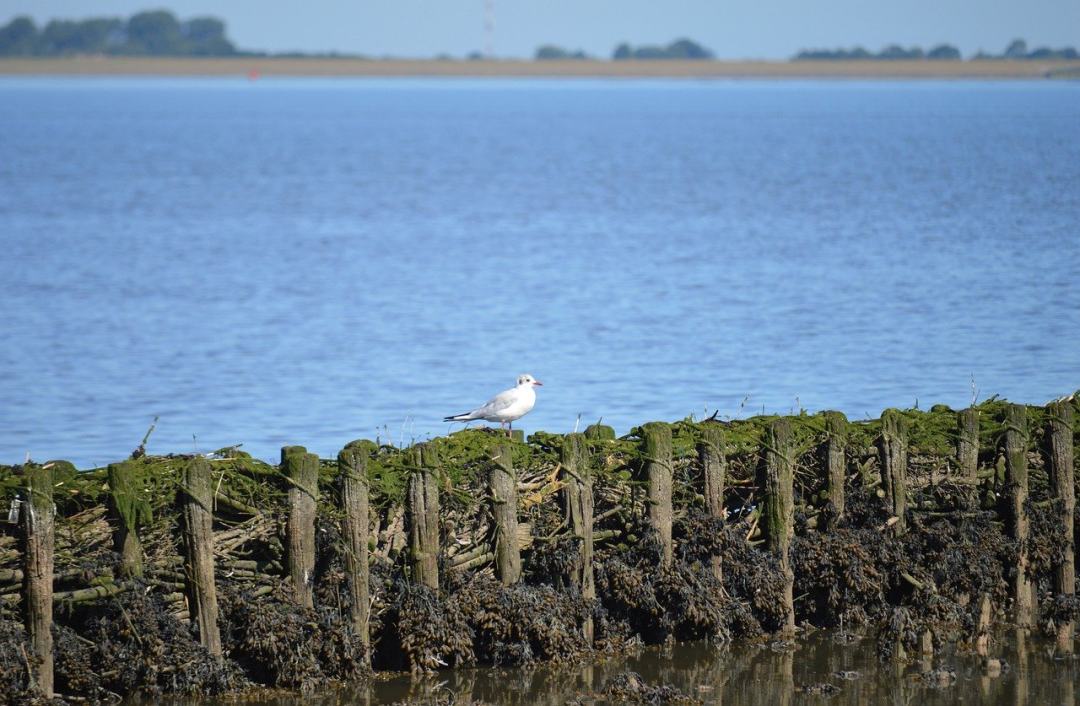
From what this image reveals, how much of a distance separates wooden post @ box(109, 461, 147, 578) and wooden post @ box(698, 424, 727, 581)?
464 centimetres

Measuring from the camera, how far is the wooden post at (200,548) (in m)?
11.7

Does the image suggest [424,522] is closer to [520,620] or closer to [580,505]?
[520,620]

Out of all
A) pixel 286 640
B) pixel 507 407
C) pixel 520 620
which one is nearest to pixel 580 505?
pixel 520 620

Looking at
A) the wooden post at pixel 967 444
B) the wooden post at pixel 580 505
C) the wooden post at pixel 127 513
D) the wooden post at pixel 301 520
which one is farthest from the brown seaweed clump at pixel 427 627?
the wooden post at pixel 967 444

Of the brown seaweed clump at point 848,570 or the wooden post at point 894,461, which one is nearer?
the brown seaweed clump at point 848,570

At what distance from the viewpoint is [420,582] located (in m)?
12.3

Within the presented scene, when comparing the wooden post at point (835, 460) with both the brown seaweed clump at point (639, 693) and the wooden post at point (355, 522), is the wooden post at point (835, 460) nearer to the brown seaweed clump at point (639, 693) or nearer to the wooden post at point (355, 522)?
the brown seaweed clump at point (639, 693)

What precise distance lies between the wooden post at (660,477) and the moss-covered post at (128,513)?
4121 mm

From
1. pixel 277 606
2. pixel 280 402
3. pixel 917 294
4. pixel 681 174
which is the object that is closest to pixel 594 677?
pixel 277 606

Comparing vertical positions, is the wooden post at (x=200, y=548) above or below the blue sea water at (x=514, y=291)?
above

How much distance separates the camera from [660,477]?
42.3ft

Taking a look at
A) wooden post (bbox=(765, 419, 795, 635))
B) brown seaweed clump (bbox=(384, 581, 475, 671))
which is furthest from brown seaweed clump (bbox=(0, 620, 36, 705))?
wooden post (bbox=(765, 419, 795, 635))

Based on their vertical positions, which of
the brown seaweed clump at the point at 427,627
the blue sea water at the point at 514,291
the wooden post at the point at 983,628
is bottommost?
the blue sea water at the point at 514,291

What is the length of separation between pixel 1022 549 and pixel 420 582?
5.54 metres
